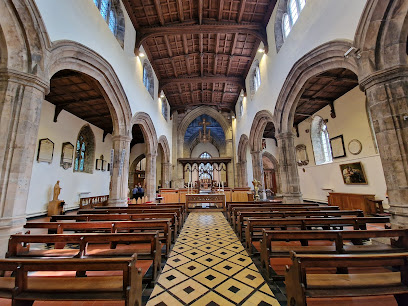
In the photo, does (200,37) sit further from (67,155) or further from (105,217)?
(105,217)

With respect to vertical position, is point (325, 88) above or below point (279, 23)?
below

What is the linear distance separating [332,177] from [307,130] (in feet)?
10.1

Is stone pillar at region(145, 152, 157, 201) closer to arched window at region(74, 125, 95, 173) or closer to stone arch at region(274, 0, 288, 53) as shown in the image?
arched window at region(74, 125, 95, 173)

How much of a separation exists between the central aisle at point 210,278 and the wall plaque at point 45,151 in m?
6.98

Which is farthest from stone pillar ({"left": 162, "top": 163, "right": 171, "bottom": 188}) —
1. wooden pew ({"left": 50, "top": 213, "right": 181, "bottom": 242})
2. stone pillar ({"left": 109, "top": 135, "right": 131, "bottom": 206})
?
wooden pew ({"left": 50, "top": 213, "right": 181, "bottom": 242})

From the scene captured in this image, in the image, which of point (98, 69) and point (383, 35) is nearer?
point (383, 35)

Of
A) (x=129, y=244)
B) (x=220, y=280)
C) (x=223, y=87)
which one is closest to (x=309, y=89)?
(x=223, y=87)

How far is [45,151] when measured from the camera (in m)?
7.25

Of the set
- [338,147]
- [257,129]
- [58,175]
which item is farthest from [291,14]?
[58,175]

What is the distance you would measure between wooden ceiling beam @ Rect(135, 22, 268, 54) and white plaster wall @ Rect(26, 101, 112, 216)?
4.80 meters

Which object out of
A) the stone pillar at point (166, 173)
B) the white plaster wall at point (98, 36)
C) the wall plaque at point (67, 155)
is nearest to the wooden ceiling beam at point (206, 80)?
the white plaster wall at point (98, 36)

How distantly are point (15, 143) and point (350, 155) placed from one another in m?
10.5

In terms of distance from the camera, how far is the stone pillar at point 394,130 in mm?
2963

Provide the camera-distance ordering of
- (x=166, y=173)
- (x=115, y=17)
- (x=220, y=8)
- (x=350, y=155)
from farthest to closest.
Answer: (x=166, y=173)
(x=350, y=155)
(x=220, y=8)
(x=115, y=17)
